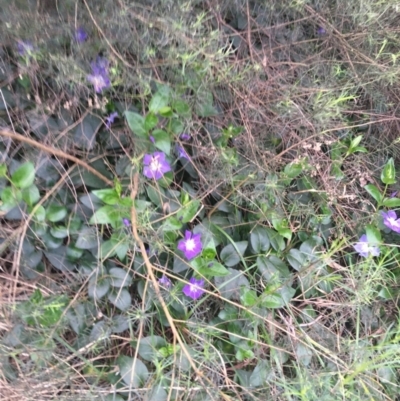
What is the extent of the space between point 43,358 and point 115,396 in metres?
0.19

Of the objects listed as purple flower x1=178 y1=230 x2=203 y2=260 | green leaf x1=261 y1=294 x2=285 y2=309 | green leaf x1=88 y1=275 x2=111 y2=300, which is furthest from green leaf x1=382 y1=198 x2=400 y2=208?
green leaf x1=88 y1=275 x2=111 y2=300

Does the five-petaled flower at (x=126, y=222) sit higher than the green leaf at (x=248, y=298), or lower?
higher

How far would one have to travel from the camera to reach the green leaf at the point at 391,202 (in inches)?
53.1

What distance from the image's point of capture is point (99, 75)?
3.65 ft

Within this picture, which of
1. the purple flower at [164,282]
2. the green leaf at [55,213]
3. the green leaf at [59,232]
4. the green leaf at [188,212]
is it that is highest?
the green leaf at [55,213]

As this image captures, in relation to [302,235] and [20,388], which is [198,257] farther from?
[20,388]

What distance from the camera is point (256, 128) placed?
1.30 m

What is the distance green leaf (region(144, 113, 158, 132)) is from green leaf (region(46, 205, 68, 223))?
263 millimetres

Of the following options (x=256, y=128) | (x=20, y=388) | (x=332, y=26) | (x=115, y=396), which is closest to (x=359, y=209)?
(x=256, y=128)

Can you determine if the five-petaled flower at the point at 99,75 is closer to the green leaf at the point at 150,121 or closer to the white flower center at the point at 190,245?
the green leaf at the point at 150,121

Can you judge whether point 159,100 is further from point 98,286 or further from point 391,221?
point 391,221

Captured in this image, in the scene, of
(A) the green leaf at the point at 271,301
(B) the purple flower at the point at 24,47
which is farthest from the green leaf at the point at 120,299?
(B) the purple flower at the point at 24,47

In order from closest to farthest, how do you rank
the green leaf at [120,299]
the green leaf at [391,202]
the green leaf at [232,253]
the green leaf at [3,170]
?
the green leaf at [3,170]
the green leaf at [120,299]
the green leaf at [232,253]
the green leaf at [391,202]

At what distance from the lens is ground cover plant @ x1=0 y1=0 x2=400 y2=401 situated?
109 centimetres
